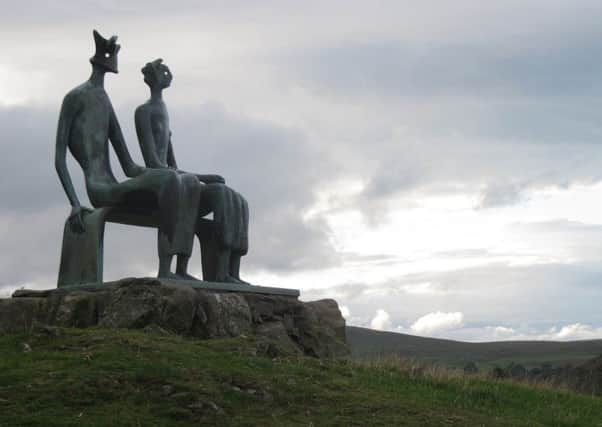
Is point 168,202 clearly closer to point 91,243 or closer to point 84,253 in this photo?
point 91,243

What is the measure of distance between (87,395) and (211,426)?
4.16 ft

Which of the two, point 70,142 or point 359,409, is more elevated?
point 70,142

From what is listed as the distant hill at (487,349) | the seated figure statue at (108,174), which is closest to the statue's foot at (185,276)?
the seated figure statue at (108,174)

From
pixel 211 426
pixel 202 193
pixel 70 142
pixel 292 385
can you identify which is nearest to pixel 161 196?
pixel 202 193

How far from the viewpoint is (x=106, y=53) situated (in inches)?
619

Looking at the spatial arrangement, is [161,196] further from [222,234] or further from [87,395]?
[87,395]

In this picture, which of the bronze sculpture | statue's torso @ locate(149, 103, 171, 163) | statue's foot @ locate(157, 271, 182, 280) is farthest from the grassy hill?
statue's torso @ locate(149, 103, 171, 163)

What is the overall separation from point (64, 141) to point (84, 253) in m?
1.63

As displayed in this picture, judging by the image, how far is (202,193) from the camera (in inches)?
601

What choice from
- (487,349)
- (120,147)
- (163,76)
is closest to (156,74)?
(163,76)

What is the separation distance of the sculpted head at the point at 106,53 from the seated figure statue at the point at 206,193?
1.52 feet

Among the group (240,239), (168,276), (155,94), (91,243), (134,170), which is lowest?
(168,276)

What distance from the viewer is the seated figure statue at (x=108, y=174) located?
14.6 metres

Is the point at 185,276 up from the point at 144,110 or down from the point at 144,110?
down
